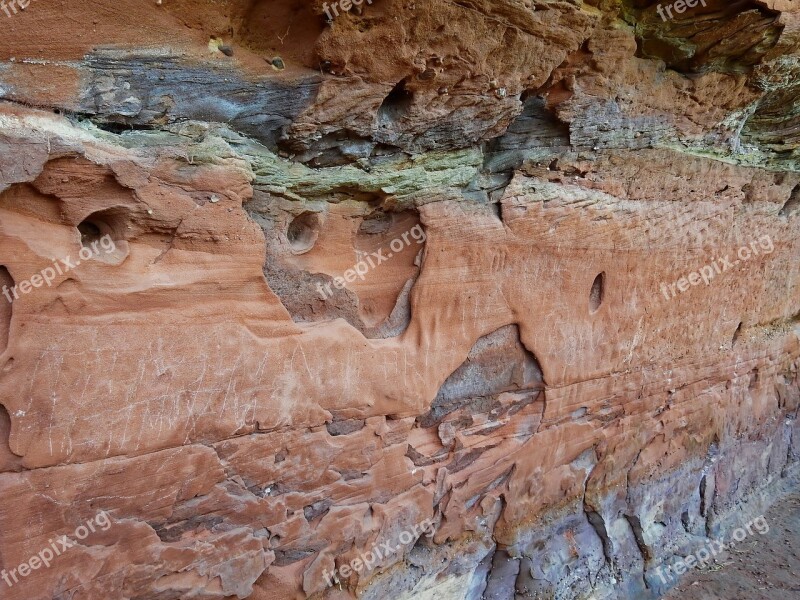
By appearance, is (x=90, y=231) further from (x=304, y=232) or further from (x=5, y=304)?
(x=304, y=232)

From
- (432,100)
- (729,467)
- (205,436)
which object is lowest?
(729,467)

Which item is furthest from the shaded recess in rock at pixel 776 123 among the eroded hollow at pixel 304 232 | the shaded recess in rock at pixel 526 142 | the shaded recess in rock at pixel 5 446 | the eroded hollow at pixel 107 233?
the shaded recess in rock at pixel 5 446

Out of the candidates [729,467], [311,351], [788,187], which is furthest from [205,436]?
[788,187]

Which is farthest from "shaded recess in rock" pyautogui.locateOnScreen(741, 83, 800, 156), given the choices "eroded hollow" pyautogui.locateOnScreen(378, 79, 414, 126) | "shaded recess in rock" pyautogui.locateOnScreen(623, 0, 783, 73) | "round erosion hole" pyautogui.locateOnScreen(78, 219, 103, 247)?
"round erosion hole" pyautogui.locateOnScreen(78, 219, 103, 247)

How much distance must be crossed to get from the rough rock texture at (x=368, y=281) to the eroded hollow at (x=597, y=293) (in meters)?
0.03

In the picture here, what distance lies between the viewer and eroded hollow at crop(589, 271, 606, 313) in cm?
496

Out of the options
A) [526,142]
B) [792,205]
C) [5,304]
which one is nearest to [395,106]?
[526,142]

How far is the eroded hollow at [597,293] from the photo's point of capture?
4.96 metres

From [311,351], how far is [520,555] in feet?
9.42

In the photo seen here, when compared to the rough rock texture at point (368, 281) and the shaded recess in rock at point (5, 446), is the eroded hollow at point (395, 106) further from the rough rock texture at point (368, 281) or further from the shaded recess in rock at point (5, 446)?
the shaded recess in rock at point (5, 446)

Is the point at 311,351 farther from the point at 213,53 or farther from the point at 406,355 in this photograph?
the point at 213,53

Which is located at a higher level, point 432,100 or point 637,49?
point 637,49

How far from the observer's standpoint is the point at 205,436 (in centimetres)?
318

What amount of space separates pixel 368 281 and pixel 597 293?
7.69 ft
